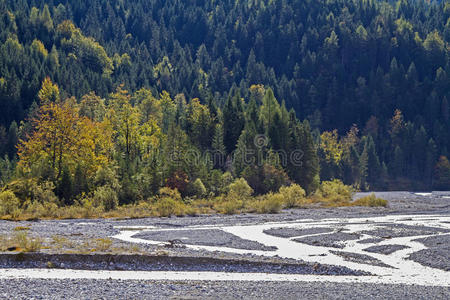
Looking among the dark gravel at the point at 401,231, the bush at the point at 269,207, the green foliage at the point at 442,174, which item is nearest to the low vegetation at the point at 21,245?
the dark gravel at the point at 401,231

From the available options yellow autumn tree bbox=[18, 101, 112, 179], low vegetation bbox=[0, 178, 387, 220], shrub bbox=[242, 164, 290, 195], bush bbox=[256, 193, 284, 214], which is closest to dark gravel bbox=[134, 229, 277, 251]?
low vegetation bbox=[0, 178, 387, 220]

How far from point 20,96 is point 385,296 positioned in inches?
5003

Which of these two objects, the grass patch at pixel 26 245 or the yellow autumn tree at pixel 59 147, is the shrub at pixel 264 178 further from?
the grass patch at pixel 26 245

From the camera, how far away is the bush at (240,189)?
62062 millimetres

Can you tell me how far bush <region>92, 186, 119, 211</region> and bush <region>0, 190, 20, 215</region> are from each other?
6.96 metres

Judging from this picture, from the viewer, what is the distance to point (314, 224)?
41.7m

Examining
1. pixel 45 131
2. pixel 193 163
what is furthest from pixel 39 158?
pixel 193 163

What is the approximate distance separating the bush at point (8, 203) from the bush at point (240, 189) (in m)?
23.7

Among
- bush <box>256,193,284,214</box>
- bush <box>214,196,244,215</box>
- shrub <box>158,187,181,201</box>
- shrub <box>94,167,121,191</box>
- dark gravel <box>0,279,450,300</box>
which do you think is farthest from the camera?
shrub <box>158,187,181,201</box>

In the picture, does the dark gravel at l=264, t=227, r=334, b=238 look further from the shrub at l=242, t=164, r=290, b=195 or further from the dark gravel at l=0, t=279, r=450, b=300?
the shrub at l=242, t=164, r=290, b=195

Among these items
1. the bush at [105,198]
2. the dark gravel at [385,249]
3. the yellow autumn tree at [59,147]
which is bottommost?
the dark gravel at [385,249]

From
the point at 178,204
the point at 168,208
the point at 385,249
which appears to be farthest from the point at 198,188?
the point at 385,249

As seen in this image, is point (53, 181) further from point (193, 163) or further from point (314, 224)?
point (314, 224)

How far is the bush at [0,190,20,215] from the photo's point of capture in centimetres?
4334
